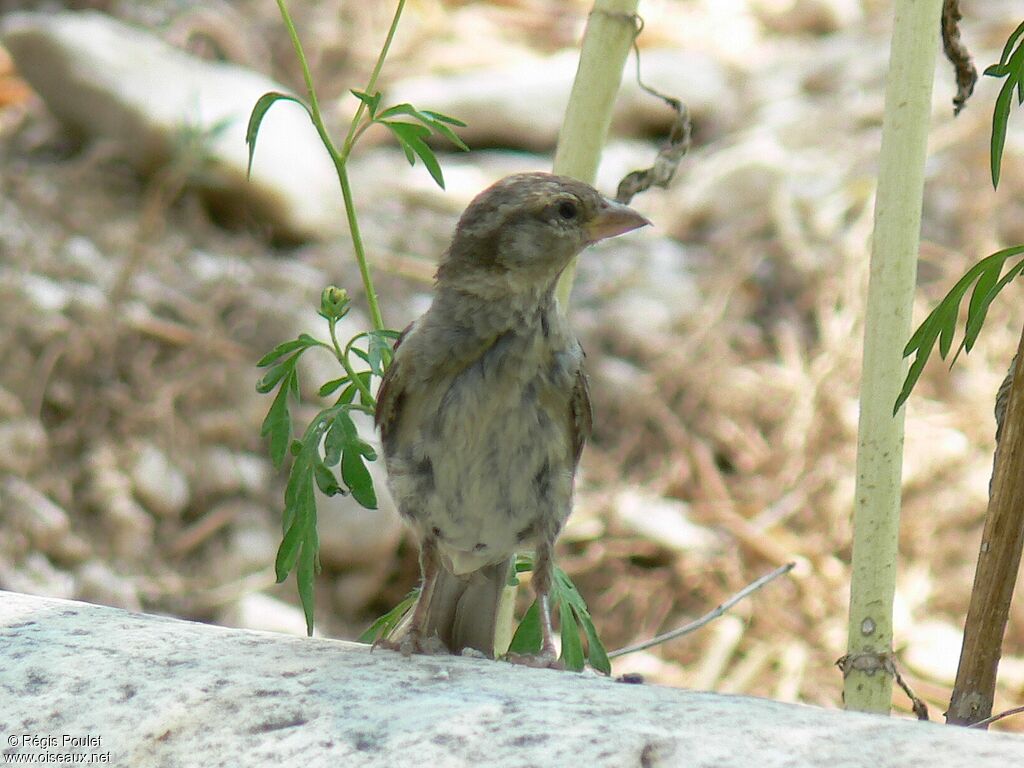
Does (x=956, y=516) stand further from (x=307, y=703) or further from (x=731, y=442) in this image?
(x=307, y=703)

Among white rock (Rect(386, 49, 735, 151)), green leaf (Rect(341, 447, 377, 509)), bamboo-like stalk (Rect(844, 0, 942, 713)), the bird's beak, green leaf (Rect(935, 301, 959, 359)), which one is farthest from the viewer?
white rock (Rect(386, 49, 735, 151))

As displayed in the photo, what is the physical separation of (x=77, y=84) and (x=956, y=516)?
4.60 m

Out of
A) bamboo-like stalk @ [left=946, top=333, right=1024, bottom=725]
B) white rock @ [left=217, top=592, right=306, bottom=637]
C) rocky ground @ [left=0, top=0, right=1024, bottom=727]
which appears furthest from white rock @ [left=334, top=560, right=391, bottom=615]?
bamboo-like stalk @ [left=946, top=333, right=1024, bottom=725]

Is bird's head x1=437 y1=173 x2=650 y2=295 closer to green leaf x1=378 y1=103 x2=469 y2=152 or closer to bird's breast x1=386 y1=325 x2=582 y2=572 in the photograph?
bird's breast x1=386 y1=325 x2=582 y2=572

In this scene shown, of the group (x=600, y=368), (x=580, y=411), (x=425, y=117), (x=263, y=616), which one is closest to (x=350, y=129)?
(x=425, y=117)

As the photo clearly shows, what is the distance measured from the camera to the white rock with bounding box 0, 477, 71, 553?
Answer: 5.38 meters

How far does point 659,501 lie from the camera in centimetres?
593

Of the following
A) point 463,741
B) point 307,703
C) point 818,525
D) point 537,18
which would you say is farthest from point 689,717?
point 537,18

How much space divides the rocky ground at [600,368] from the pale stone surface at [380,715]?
9.06 feet

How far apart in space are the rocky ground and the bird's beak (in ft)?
8.85

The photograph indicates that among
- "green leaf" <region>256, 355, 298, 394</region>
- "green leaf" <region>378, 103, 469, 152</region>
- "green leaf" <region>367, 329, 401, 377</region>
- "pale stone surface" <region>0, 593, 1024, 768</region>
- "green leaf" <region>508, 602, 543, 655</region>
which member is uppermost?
"green leaf" <region>378, 103, 469, 152</region>

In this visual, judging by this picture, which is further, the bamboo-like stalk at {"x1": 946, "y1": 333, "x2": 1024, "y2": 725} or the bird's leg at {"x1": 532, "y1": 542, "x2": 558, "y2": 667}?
the bird's leg at {"x1": 532, "y1": 542, "x2": 558, "y2": 667}

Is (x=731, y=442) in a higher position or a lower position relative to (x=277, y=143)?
lower

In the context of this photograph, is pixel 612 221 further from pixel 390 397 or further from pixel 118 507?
pixel 118 507
